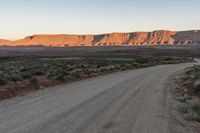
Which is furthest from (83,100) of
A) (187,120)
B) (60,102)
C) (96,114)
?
(187,120)

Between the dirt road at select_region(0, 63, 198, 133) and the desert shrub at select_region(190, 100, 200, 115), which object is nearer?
the dirt road at select_region(0, 63, 198, 133)

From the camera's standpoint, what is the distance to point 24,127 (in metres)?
8.92

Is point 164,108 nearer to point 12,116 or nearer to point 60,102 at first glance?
point 60,102

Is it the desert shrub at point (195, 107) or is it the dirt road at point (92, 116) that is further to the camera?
the desert shrub at point (195, 107)

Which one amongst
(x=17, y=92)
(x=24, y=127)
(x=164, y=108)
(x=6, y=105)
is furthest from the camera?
(x=17, y=92)

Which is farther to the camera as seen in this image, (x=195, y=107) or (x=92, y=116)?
(x=195, y=107)

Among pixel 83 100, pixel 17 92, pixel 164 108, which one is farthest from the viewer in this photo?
pixel 17 92

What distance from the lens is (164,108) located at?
40.9 feet

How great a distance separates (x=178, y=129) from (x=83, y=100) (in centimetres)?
595

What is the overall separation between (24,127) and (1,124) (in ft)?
2.99

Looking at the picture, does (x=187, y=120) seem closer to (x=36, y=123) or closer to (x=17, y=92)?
(x=36, y=123)

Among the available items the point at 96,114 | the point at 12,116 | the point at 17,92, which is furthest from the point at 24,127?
the point at 17,92

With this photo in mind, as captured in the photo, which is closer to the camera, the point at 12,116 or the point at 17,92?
the point at 12,116

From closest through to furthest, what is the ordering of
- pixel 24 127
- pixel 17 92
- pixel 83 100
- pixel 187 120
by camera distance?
pixel 24 127, pixel 187 120, pixel 83 100, pixel 17 92
